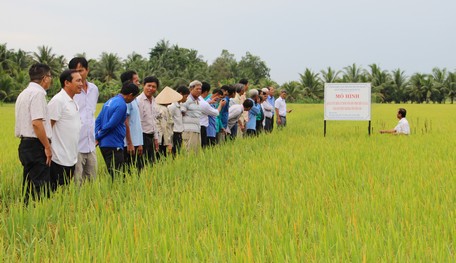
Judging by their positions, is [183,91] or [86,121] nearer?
[86,121]

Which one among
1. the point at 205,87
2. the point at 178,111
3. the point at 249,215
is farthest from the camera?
the point at 205,87

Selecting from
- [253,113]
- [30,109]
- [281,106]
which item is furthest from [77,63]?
[281,106]

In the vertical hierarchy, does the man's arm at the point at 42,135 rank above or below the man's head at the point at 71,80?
below

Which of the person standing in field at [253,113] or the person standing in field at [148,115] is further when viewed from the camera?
the person standing in field at [253,113]

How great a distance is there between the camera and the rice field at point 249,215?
98.7 inches

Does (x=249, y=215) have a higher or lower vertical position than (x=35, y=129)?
lower

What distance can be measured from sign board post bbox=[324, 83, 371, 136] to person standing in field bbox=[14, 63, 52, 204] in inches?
291

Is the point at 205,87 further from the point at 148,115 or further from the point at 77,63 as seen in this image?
the point at 77,63

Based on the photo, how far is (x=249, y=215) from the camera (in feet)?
11.1

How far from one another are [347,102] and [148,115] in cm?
583

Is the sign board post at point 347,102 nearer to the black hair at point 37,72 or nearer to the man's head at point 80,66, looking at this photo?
the man's head at point 80,66

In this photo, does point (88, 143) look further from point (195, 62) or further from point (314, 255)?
point (195, 62)

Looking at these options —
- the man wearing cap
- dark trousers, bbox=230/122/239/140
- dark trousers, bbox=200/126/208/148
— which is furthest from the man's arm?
dark trousers, bbox=230/122/239/140

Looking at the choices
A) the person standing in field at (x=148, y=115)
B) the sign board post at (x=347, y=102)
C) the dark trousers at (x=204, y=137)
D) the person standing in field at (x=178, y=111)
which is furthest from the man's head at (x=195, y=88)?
the sign board post at (x=347, y=102)
